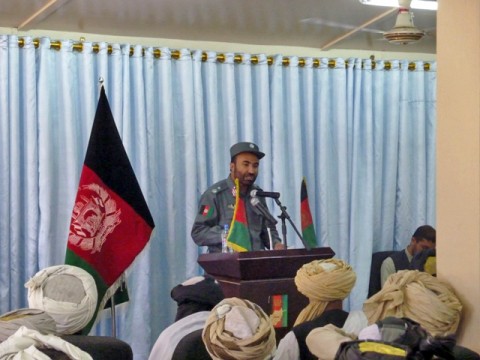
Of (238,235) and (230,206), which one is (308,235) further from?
(238,235)

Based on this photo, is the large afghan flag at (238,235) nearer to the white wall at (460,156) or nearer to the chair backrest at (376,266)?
the white wall at (460,156)

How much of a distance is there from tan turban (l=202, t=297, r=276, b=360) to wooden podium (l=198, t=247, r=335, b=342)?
109 cm

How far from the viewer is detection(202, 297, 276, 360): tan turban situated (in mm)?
2488

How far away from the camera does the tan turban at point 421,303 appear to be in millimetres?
2439

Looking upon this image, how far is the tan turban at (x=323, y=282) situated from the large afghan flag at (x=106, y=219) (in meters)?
1.51

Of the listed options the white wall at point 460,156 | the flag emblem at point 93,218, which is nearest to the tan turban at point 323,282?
the white wall at point 460,156

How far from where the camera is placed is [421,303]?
2439 millimetres

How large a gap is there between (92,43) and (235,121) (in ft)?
3.84

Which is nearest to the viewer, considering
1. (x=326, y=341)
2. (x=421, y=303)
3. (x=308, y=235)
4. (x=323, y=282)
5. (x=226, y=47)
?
(x=326, y=341)

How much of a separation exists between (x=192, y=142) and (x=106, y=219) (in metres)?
1.83

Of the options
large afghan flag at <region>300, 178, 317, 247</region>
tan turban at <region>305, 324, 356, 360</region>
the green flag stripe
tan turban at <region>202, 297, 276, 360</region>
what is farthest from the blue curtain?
tan turban at <region>305, 324, 356, 360</region>

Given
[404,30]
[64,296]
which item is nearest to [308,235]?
[404,30]

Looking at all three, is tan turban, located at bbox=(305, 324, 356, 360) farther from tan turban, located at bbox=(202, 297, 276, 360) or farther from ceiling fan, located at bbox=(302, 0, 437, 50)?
ceiling fan, located at bbox=(302, 0, 437, 50)

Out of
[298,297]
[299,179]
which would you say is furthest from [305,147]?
[298,297]
